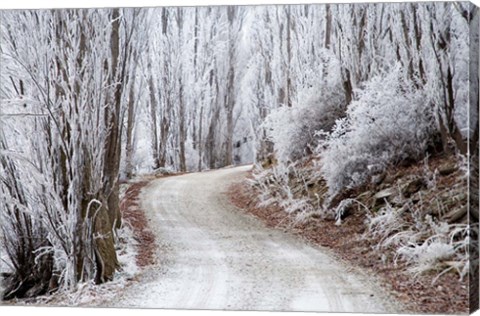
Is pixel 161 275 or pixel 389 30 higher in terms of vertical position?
pixel 389 30

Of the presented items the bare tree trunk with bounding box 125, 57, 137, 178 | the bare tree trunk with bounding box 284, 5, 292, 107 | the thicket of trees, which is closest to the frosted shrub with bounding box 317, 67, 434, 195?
the thicket of trees

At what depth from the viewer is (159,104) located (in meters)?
6.75

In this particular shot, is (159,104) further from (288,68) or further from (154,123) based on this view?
(288,68)

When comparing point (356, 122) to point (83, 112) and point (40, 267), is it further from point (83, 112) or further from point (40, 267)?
point (40, 267)

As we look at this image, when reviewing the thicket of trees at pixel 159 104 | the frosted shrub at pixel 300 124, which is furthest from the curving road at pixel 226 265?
the frosted shrub at pixel 300 124

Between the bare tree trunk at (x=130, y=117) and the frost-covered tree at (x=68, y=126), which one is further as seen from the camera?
the bare tree trunk at (x=130, y=117)

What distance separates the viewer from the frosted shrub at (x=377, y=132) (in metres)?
6.02

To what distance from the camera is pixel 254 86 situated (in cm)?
662

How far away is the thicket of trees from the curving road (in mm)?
272

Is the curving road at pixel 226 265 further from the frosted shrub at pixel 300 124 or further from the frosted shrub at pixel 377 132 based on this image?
the frosted shrub at pixel 377 132

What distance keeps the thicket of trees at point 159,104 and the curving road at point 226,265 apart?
0.89 ft

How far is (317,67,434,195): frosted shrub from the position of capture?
6016 mm

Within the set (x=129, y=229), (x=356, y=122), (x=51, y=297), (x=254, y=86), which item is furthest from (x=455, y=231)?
(x=51, y=297)

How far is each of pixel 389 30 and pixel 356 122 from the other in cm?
76
